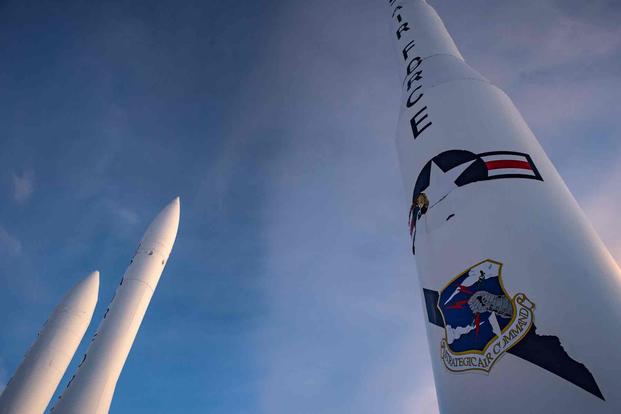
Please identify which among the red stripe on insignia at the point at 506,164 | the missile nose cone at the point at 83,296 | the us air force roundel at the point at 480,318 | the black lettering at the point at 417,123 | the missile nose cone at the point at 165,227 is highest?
the missile nose cone at the point at 165,227

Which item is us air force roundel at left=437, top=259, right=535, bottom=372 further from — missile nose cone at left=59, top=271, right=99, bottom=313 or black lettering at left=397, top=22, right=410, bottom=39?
missile nose cone at left=59, top=271, right=99, bottom=313

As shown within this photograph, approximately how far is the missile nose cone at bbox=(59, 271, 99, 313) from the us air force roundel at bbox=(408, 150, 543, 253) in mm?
17352

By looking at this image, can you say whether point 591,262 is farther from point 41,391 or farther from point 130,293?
point 41,391

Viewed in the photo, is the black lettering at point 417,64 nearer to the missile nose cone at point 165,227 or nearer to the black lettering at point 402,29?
the black lettering at point 402,29

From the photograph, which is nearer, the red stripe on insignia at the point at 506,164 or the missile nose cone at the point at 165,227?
the red stripe on insignia at the point at 506,164

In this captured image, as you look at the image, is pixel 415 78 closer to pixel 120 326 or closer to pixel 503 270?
pixel 503 270

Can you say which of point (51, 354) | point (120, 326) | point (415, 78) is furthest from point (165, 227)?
point (415, 78)

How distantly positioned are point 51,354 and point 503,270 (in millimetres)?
17227

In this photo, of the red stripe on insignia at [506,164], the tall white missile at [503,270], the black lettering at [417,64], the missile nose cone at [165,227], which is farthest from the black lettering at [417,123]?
the missile nose cone at [165,227]

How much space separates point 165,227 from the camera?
17.0m

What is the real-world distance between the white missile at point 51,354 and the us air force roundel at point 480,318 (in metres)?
15.6

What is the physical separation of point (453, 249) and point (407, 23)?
21.6ft

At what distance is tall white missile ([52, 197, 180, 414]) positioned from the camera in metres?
11.0

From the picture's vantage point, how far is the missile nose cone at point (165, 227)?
54.2 ft
